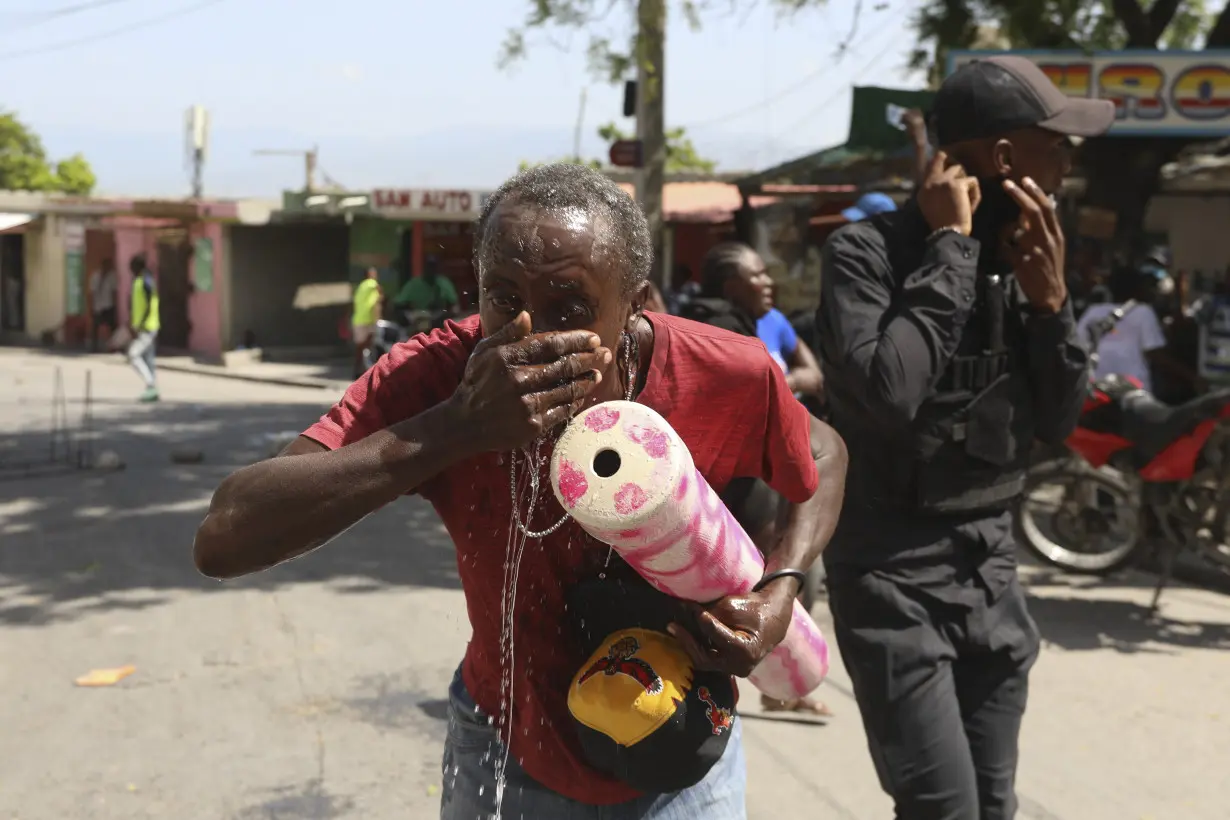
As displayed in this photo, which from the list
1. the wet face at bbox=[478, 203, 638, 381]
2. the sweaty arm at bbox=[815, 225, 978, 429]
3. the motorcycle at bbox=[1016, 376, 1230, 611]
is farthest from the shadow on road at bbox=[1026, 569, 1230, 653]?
the wet face at bbox=[478, 203, 638, 381]

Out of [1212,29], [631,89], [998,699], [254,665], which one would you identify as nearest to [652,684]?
[998,699]

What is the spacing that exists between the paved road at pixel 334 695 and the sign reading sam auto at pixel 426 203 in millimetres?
13922

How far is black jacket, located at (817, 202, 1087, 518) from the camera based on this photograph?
107 inches

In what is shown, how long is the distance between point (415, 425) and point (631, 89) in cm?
1174

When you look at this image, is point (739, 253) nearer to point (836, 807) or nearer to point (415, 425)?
point (836, 807)

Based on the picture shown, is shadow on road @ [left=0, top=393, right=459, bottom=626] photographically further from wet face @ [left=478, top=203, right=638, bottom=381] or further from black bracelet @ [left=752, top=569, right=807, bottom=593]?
wet face @ [left=478, top=203, right=638, bottom=381]

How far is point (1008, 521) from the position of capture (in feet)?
9.62

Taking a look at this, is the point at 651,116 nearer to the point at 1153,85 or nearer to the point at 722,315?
the point at 1153,85

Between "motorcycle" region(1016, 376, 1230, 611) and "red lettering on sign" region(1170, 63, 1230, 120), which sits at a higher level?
"red lettering on sign" region(1170, 63, 1230, 120)

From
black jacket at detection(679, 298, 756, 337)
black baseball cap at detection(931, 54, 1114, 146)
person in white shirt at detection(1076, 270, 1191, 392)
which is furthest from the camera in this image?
person in white shirt at detection(1076, 270, 1191, 392)

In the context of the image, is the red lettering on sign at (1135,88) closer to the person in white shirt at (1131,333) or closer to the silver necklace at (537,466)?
the person in white shirt at (1131,333)

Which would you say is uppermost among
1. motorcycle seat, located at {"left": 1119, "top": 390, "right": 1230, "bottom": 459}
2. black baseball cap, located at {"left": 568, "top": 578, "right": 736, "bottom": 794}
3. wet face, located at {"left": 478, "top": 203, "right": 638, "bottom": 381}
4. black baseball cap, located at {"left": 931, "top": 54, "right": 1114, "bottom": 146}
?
black baseball cap, located at {"left": 931, "top": 54, "right": 1114, "bottom": 146}

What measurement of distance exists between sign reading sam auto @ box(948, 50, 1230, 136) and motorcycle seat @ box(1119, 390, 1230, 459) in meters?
3.48

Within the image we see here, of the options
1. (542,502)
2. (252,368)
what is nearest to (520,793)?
(542,502)
